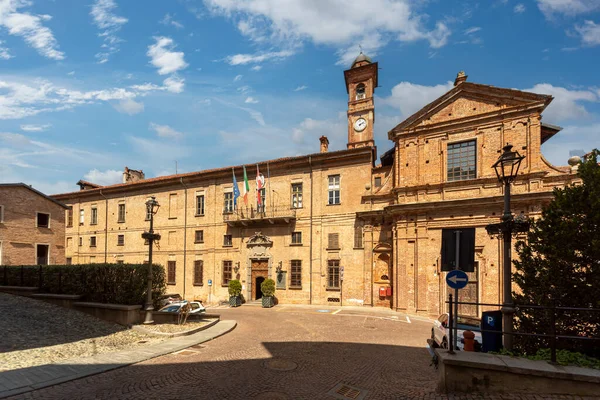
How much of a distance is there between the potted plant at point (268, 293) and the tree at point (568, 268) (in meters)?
19.5

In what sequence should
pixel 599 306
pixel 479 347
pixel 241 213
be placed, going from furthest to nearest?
pixel 241 213 → pixel 479 347 → pixel 599 306

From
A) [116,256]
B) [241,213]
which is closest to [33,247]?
[116,256]

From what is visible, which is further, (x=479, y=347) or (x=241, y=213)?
(x=241, y=213)

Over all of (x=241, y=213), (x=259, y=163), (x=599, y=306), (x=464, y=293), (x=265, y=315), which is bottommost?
(x=265, y=315)

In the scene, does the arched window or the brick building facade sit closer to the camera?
the brick building facade

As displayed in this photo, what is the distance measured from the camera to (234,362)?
927cm

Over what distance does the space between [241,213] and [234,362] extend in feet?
62.4

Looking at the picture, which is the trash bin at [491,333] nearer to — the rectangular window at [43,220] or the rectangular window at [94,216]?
the rectangular window at [43,220]

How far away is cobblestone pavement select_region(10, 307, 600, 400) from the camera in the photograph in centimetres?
689

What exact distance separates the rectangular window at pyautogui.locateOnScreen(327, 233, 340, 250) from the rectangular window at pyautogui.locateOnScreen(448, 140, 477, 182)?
9.13 m

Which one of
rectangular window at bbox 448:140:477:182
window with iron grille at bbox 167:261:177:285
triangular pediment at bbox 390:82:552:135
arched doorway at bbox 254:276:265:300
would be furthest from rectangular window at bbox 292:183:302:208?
window with iron grille at bbox 167:261:177:285

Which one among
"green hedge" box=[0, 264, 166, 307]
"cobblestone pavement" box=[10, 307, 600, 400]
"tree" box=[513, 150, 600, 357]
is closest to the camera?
"tree" box=[513, 150, 600, 357]

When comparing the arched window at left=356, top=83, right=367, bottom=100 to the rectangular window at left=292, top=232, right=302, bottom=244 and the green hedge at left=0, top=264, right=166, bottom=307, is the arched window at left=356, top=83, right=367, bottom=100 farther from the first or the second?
the green hedge at left=0, top=264, right=166, bottom=307

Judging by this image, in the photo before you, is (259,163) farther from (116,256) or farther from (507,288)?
(507,288)
